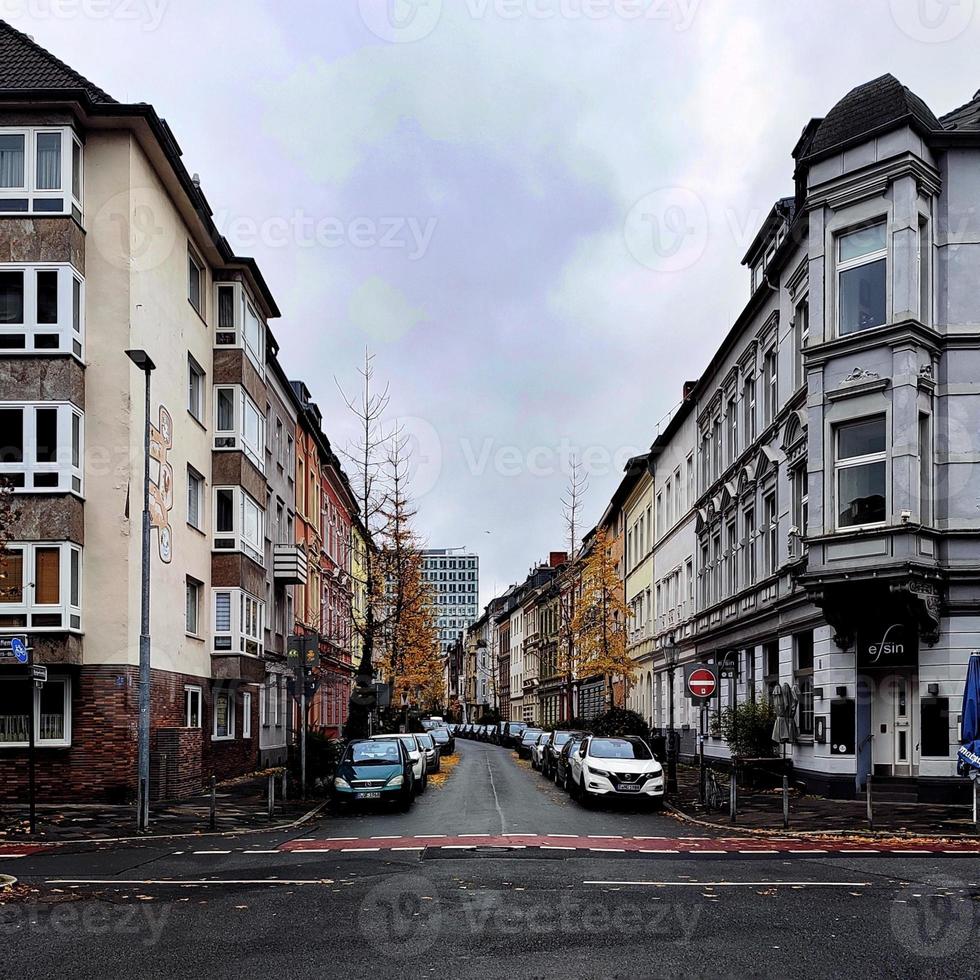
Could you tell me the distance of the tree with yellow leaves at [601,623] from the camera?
181 feet

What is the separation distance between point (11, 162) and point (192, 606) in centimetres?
Result: 1158

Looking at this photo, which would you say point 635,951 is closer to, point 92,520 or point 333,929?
point 333,929

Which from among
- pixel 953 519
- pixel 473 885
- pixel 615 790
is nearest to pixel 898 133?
pixel 953 519

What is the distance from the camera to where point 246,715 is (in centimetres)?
3666

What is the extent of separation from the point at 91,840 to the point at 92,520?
8841 millimetres

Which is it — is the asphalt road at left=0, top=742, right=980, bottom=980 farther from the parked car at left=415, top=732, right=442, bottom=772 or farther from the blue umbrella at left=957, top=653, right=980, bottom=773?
the parked car at left=415, top=732, right=442, bottom=772

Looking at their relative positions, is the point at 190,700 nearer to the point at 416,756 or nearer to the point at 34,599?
the point at 416,756

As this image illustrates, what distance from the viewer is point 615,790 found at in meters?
25.2

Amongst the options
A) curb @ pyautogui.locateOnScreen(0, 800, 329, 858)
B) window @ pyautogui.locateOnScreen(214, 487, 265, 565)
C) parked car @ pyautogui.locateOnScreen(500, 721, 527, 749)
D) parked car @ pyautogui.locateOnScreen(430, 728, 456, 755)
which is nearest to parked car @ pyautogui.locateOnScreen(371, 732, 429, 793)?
curb @ pyautogui.locateOnScreen(0, 800, 329, 858)

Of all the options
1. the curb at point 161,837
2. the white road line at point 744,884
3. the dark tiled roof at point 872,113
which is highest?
the dark tiled roof at point 872,113

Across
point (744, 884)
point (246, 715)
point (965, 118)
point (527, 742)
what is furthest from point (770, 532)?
point (527, 742)

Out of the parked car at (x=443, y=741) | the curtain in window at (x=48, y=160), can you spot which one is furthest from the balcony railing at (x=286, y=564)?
the curtain in window at (x=48, y=160)

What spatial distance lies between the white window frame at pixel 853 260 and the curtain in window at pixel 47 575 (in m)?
16.0

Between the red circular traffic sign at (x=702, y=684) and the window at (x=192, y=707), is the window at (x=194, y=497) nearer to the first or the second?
the window at (x=192, y=707)
